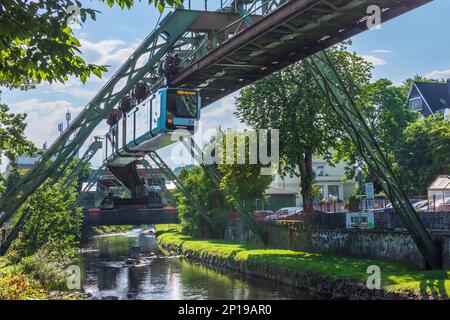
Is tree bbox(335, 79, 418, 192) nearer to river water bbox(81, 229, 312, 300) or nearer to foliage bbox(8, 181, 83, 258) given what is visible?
river water bbox(81, 229, 312, 300)

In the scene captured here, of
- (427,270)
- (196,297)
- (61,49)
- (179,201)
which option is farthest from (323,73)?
(179,201)

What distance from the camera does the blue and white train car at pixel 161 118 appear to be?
26.4m

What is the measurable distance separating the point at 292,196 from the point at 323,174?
38.7 ft

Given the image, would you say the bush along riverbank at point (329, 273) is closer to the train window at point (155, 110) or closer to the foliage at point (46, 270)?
the train window at point (155, 110)

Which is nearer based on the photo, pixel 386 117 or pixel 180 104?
pixel 180 104

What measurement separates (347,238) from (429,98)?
2008 inches

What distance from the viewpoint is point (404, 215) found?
27094 mm

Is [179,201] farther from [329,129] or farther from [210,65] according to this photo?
[210,65]

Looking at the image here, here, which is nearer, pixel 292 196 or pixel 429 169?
pixel 429 169

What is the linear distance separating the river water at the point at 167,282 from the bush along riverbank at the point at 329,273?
37.6 inches

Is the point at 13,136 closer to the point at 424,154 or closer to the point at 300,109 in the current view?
the point at 300,109

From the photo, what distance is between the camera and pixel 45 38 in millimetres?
8820

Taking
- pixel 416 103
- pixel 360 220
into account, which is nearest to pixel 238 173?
pixel 360 220

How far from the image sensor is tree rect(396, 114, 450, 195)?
50.8 metres
